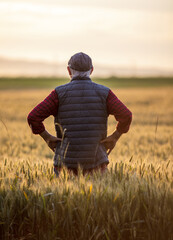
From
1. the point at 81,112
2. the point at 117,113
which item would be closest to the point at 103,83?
the point at 117,113

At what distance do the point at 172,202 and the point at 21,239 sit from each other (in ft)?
3.99

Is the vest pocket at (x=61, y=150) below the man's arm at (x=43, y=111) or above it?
below

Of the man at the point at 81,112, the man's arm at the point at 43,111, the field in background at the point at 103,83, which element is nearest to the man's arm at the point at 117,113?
the man at the point at 81,112

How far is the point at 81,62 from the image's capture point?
11.7ft

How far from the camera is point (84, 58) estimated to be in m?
3.57

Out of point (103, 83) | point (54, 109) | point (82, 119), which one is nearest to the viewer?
point (82, 119)

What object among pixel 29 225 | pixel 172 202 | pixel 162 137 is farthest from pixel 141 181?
pixel 162 137

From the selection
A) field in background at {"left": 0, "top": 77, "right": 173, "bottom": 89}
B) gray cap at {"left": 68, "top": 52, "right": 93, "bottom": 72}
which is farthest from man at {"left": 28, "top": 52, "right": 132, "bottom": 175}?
field in background at {"left": 0, "top": 77, "right": 173, "bottom": 89}

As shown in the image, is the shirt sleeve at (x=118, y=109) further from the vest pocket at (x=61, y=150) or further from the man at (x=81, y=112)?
the vest pocket at (x=61, y=150)

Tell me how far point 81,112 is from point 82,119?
7 cm

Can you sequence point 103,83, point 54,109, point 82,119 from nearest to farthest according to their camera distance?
1. point 82,119
2. point 54,109
3. point 103,83

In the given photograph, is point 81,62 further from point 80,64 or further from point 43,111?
point 43,111

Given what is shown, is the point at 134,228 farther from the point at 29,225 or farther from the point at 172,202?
the point at 29,225

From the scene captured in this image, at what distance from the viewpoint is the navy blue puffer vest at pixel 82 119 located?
11.6ft
